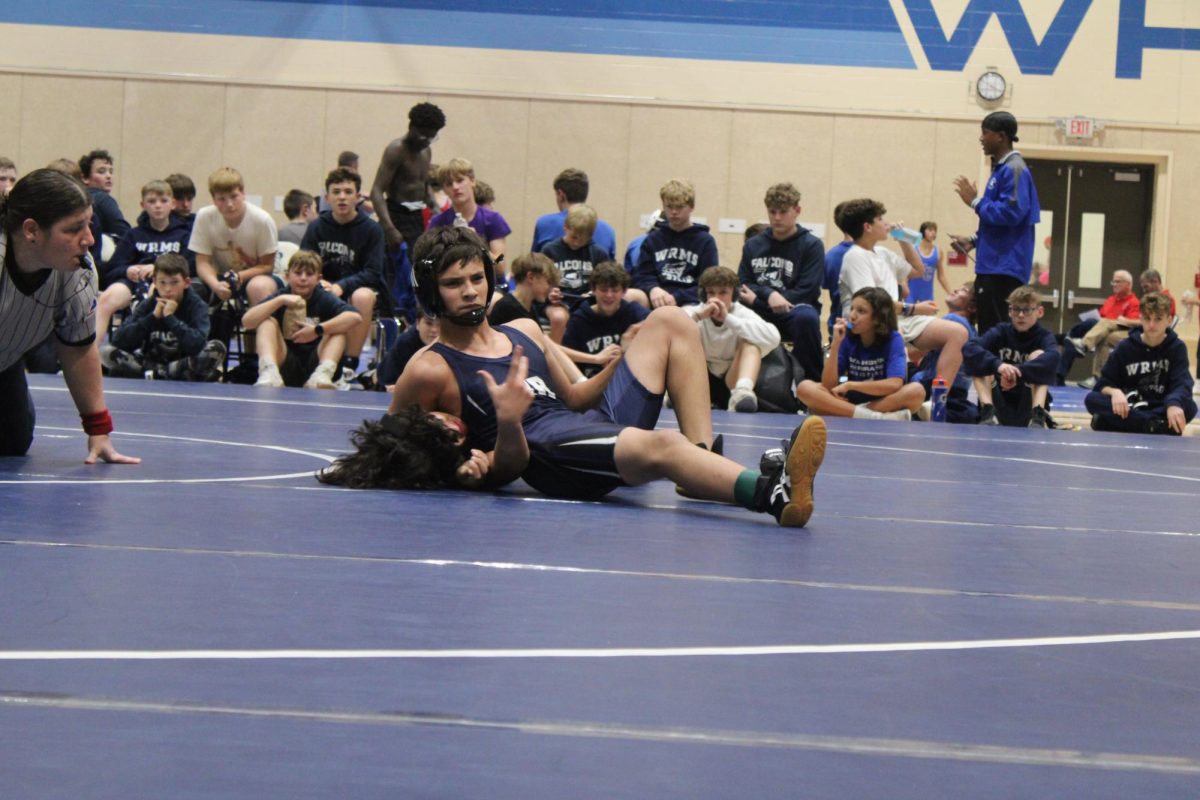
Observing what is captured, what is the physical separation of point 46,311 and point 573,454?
1463mm

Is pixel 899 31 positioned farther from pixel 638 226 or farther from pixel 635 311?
pixel 635 311

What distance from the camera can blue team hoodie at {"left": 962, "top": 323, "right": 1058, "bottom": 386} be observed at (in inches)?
333

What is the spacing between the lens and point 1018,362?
28.3ft

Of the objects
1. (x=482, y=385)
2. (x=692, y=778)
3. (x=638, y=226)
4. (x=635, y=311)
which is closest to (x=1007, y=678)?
(x=692, y=778)

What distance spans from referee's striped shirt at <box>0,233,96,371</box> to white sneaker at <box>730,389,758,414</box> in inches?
189

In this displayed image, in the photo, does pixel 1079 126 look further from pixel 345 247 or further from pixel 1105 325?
pixel 345 247

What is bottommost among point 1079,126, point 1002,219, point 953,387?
point 953,387

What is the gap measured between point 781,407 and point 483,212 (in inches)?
106

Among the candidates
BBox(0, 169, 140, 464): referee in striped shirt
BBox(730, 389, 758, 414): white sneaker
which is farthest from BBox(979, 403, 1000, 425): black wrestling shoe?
BBox(0, 169, 140, 464): referee in striped shirt

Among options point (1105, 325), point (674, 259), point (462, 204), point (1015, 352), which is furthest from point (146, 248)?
point (1105, 325)

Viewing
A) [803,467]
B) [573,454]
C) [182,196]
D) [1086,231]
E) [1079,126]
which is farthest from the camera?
[1086,231]

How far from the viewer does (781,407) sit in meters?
Result: 8.61

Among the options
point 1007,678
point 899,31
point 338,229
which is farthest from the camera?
point 899,31

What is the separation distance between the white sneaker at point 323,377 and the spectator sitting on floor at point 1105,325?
6.37 m
